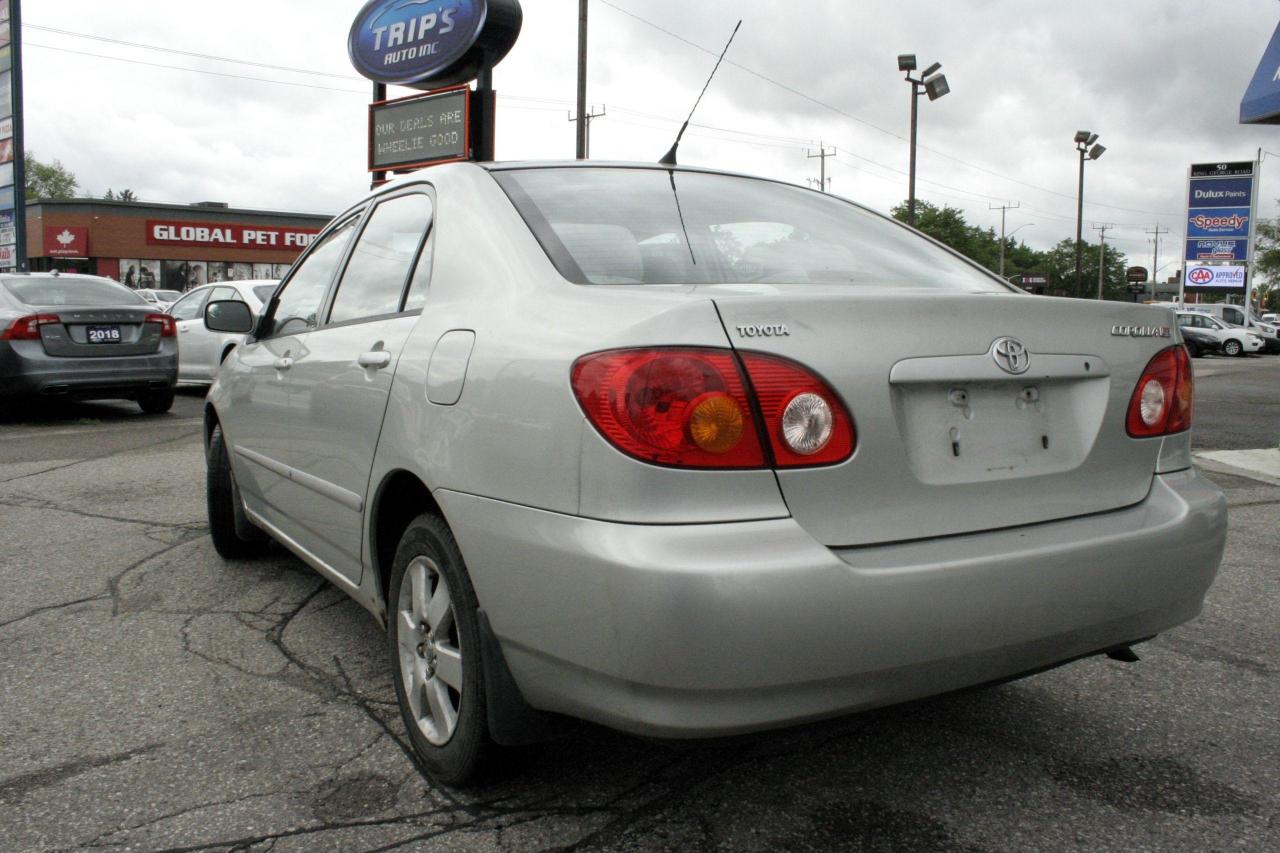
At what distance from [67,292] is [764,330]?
34.6ft

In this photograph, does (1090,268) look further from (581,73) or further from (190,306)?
(190,306)

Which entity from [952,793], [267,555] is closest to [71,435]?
[267,555]

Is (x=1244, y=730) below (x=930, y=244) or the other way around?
below

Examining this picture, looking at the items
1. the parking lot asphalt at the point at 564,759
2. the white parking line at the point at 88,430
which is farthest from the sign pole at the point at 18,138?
the parking lot asphalt at the point at 564,759

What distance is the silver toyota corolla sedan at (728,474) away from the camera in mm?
1982

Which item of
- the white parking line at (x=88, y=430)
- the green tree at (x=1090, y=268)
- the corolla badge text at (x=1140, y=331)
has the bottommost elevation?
the white parking line at (x=88, y=430)

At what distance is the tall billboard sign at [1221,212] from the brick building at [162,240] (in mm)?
34428

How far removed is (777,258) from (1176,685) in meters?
1.83

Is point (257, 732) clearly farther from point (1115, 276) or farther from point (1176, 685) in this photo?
point (1115, 276)

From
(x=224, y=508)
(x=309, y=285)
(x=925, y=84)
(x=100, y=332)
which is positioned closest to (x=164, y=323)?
(x=100, y=332)

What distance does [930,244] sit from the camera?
11.0ft

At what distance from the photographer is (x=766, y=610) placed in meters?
1.94

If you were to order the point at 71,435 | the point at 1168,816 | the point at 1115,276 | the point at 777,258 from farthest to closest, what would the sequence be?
the point at 1115,276, the point at 71,435, the point at 777,258, the point at 1168,816

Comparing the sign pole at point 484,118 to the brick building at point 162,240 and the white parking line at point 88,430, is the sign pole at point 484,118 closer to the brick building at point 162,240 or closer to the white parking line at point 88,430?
the white parking line at point 88,430
